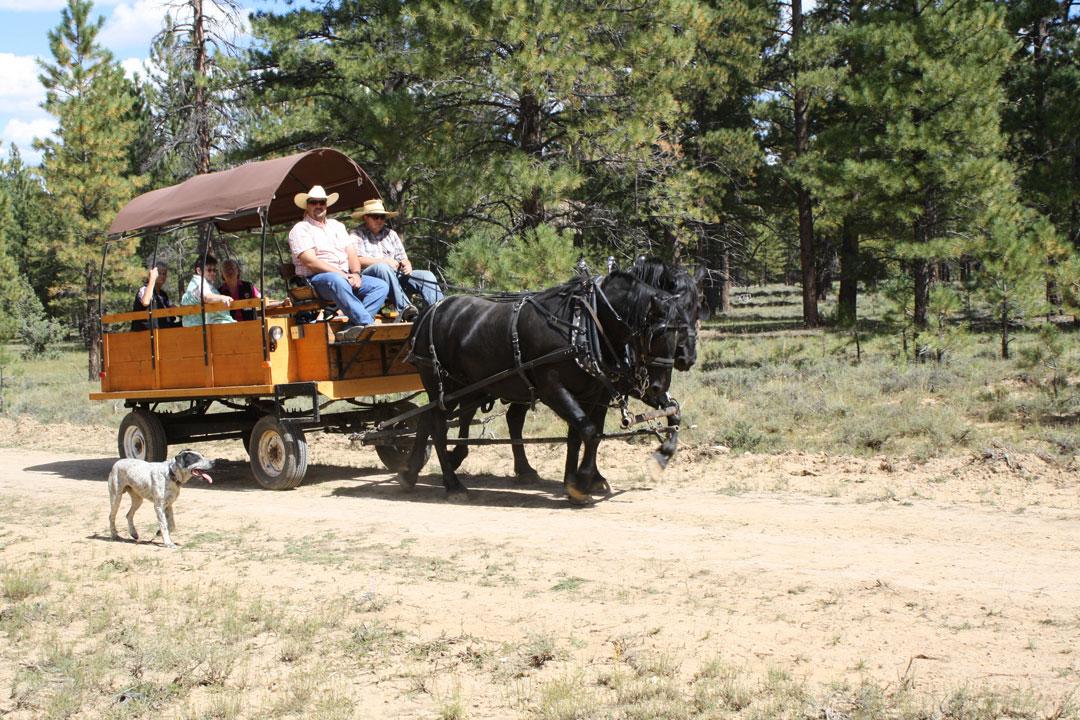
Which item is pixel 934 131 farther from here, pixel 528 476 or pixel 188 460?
pixel 188 460

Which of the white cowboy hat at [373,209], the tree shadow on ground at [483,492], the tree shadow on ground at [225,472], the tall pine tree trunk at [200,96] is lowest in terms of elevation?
the tree shadow on ground at [225,472]

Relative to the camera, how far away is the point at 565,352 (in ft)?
30.9

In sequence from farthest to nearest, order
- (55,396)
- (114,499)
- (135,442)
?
1. (55,396)
2. (135,442)
3. (114,499)

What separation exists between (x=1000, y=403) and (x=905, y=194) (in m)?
6.91

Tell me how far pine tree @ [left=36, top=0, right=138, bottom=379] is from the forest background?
6130 millimetres

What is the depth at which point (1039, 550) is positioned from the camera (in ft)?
23.8

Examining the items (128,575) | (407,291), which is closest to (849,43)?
(407,291)

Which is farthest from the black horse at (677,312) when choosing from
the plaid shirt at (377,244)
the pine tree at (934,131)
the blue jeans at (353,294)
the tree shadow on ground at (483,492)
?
the pine tree at (934,131)

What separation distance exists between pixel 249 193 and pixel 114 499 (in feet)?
11.7

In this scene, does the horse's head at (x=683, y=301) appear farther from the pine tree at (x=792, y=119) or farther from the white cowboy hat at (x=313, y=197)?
the pine tree at (x=792, y=119)

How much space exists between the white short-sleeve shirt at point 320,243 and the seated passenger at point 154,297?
2099 millimetres

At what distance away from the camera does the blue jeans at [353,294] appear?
10.6 metres

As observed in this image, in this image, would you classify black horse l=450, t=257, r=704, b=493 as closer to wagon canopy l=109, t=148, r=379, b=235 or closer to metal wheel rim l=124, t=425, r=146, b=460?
wagon canopy l=109, t=148, r=379, b=235

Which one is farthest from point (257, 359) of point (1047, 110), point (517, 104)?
point (1047, 110)
